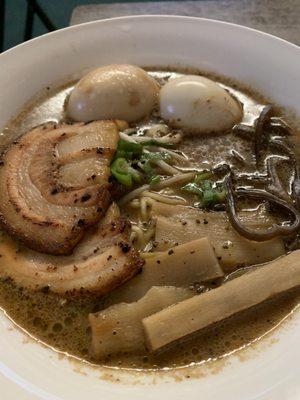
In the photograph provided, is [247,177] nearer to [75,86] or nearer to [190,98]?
[190,98]

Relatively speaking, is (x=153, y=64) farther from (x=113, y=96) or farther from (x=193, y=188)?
(x=193, y=188)

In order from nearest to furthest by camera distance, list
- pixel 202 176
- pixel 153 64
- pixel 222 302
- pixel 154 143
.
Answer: pixel 222 302 < pixel 202 176 < pixel 154 143 < pixel 153 64

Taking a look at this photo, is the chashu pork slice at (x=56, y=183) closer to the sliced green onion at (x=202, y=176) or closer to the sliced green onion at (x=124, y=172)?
the sliced green onion at (x=124, y=172)

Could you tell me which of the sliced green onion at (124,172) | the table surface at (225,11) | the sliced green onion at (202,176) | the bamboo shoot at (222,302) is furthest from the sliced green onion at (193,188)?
the table surface at (225,11)

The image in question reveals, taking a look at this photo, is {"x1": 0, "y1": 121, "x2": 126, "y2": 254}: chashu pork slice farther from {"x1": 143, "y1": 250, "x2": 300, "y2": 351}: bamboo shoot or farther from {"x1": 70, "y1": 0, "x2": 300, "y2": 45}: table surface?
{"x1": 70, "y1": 0, "x2": 300, "y2": 45}: table surface

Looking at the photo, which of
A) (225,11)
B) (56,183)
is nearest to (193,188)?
(56,183)

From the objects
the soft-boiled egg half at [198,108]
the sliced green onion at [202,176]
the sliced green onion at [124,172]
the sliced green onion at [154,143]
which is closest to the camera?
the sliced green onion at [124,172]

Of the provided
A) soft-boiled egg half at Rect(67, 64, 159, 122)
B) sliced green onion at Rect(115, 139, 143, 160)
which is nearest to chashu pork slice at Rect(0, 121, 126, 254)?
sliced green onion at Rect(115, 139, 143, 160)
